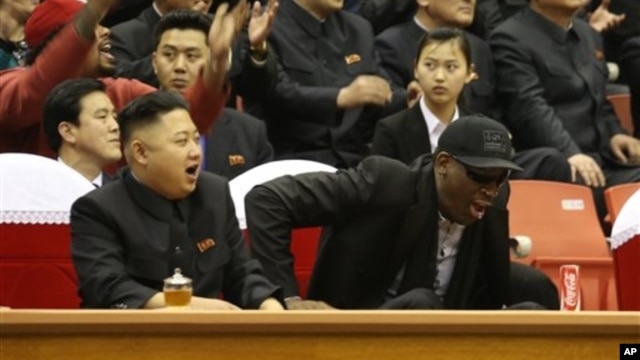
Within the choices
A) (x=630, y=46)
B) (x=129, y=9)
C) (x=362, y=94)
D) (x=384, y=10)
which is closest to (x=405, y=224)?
(x=362, y=94)

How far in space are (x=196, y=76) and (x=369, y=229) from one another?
1336 millimetres

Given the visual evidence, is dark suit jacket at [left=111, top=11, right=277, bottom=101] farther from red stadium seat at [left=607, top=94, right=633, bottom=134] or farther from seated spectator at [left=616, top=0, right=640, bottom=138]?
red stadium seat at [left=607, top=94, right=633, bottom=134]

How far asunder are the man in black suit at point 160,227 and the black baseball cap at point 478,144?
0.68m

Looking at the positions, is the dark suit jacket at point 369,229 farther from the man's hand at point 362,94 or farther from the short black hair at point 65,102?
the man's hand at point 362,94

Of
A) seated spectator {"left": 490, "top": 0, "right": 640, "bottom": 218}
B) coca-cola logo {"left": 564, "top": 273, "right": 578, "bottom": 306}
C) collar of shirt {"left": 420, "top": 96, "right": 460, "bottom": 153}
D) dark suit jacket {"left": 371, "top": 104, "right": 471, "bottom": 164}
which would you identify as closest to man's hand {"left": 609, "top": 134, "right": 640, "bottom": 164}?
seated spectator {"left": 490, "top": 0, "right": 640, "bottom": 218}

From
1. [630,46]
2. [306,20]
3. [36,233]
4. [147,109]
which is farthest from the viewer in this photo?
[630,46]

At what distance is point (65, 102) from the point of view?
19.1 feet

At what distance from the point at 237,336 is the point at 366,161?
158cm

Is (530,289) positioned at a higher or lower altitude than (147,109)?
lower

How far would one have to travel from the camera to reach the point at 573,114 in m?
7.66

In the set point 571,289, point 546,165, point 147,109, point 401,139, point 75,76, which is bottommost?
point 546,165

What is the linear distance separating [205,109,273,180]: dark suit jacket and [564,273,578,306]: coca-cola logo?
146 cm

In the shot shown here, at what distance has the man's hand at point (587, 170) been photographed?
7.24 meters

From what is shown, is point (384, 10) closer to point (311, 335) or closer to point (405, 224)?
point (405, 224)
